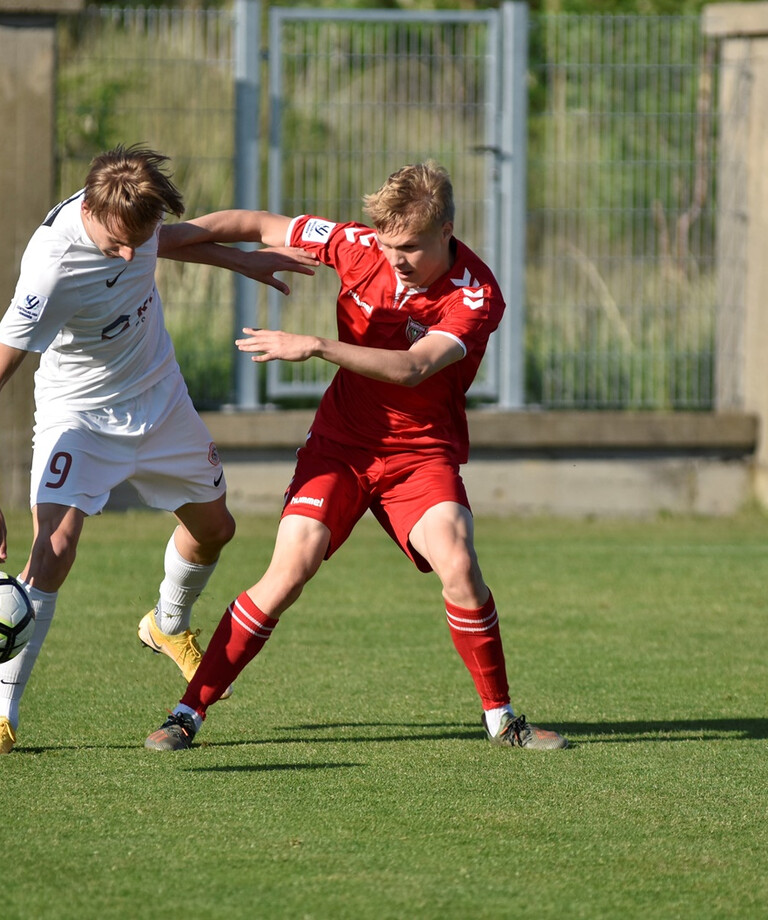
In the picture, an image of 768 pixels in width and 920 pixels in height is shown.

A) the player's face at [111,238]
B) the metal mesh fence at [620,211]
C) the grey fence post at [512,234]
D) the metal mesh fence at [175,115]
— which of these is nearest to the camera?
the player's face at [111,238]

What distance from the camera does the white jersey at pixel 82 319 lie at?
16.0 feet

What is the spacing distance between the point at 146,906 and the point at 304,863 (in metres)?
0.48

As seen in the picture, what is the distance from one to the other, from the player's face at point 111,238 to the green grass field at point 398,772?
5.28 ft

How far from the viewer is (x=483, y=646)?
5.18 m

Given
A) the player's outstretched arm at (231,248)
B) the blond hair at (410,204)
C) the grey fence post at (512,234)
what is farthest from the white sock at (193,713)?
the grey fence post at (512,234)

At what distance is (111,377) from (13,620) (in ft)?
3.19

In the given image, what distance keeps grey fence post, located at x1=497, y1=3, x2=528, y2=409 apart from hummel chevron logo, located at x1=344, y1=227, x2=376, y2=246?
21.8ft

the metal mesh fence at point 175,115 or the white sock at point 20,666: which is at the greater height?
the metal mesh fence at point 175,115

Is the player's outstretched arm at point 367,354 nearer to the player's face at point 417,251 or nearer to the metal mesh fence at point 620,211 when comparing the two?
the player's face at point 417,251

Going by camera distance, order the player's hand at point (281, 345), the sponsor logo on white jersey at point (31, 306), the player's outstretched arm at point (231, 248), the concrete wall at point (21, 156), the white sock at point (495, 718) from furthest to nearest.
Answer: the concrete wall at point (21, 156) → the player's outstretched arm at point (231, 248) → the white sock at point (495, 718) → the sponsor logo on white jersey at point (31, 306) → the player's hand at point (281, 345)

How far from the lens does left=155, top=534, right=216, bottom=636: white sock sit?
227 inches

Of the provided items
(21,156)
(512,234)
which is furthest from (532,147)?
(21,156)

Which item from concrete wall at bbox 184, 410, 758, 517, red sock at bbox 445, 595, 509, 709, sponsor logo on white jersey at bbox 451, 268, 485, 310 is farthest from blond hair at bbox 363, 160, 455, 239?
concrete wall at bbox 184, 410, 758, 517

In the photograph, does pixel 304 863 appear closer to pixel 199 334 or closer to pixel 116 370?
pixel 116 370
